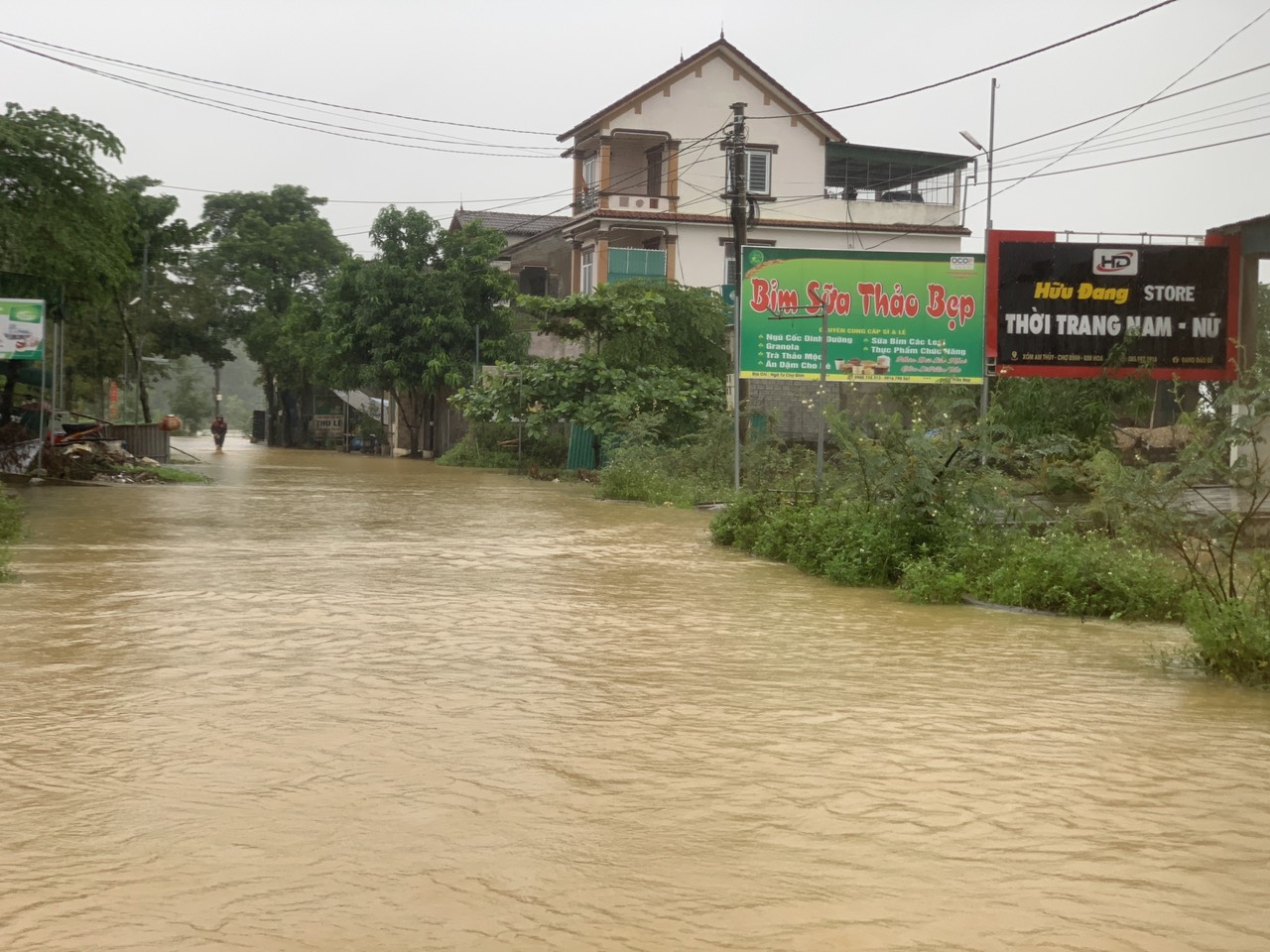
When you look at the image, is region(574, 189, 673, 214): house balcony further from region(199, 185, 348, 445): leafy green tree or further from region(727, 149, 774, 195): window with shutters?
region(199, 185, 348, 445): leafy green tree

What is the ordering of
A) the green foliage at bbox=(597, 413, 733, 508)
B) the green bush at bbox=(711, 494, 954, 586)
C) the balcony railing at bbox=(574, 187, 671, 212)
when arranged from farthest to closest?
the balcony railing at bbox=(574, 187, 671, 212) → the green foliage at bbox=(597, 413, 733, 508) → the green bush at bbox=(711, 494, 954, 586)

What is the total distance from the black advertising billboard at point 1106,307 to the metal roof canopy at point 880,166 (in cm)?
2620

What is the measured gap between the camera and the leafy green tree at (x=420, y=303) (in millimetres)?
49500

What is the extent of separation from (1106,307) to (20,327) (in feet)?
59.7

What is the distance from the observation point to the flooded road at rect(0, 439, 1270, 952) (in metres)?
4.50

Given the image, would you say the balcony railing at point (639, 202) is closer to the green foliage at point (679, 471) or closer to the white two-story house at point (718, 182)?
the white two-story house at point (718, 182)

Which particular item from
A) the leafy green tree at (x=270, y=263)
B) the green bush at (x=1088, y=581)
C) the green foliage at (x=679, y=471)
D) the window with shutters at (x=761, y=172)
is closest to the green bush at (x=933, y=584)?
the green bush at (x=1088, y=581)

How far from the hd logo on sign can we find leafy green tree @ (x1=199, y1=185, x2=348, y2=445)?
46.0 m

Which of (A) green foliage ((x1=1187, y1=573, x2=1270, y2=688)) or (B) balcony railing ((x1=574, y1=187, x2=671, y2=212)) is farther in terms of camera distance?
(B) balcony railing ((x1=574, y1=187, x2=671, y2=212))

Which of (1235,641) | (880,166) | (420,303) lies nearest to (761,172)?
(880,166)

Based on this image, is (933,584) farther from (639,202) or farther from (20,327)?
(639,202)

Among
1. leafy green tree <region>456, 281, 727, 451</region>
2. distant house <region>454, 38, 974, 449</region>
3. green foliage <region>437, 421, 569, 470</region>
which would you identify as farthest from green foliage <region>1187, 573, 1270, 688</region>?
distant house <region>454, 38, 974, 449</region>

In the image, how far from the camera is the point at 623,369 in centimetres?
3481

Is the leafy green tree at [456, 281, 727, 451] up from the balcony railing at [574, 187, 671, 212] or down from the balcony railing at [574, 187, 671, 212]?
down
